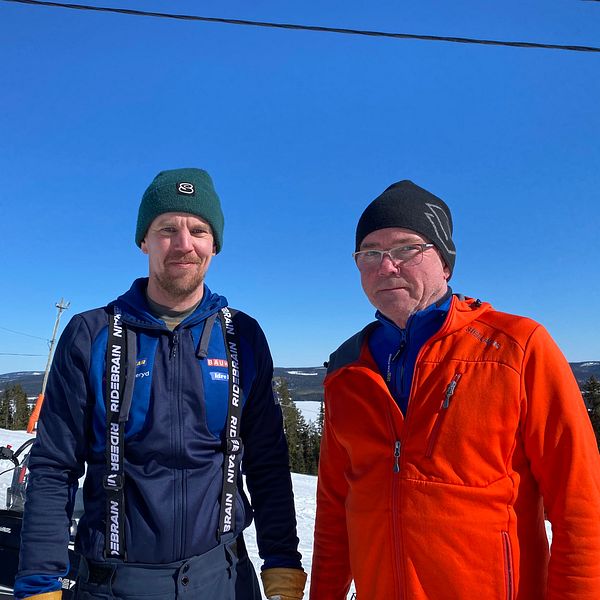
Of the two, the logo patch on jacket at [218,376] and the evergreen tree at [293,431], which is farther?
the evergreen tree at [293,431]

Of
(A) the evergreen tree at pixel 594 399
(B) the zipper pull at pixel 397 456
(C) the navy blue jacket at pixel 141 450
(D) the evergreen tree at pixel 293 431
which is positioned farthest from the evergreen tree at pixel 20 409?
(B) the zipper pull at pixel 397 456

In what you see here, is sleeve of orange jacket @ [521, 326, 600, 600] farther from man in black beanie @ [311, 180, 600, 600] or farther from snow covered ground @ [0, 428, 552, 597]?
snow covered ground @ [0, 428, 552, 597]

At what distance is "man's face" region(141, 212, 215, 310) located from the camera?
212cm

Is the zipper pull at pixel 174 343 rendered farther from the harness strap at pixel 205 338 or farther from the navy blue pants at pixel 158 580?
the navy blue pants at pixel 158 580

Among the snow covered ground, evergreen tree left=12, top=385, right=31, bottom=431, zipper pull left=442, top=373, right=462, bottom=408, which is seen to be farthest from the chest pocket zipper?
evergreen tree left=12, top=385, right=31, bottom=431

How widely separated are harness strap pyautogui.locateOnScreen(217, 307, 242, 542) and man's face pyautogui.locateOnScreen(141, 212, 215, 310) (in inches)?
9.6

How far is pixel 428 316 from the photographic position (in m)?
1.90

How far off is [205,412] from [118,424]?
0.35 m

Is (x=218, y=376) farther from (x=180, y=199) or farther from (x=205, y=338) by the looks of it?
(x=180, y=199)

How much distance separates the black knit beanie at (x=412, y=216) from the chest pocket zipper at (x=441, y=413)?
0.61 m

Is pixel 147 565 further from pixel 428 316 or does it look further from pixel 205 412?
pixel 428 316

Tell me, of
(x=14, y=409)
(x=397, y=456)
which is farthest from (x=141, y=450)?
(x=14, y=409)

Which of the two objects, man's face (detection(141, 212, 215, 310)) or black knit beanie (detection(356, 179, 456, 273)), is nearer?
black knit beanie (detection(356, 179, 456, 273))

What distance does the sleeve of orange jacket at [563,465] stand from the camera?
4.87 feet
